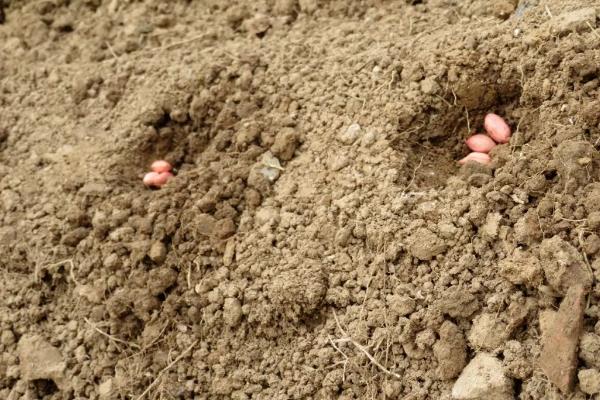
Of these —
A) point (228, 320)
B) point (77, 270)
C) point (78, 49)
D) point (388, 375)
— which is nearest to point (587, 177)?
point (388, 375)

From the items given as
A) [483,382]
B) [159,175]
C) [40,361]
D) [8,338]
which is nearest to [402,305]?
[483,382]

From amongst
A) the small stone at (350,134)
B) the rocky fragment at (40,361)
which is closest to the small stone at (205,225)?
the small stone at (350,134)

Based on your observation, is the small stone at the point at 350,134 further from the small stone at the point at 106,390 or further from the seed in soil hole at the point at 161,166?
the small stone at the point at 106,390

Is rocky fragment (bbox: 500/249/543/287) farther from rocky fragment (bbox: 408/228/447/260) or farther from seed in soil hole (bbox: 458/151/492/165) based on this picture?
seed in soil hole (bbox: 458/151/492/165)

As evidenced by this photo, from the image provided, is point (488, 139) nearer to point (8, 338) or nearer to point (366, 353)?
point (366, 353)

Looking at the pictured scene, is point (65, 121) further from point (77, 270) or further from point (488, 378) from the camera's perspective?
point (488, 378)
